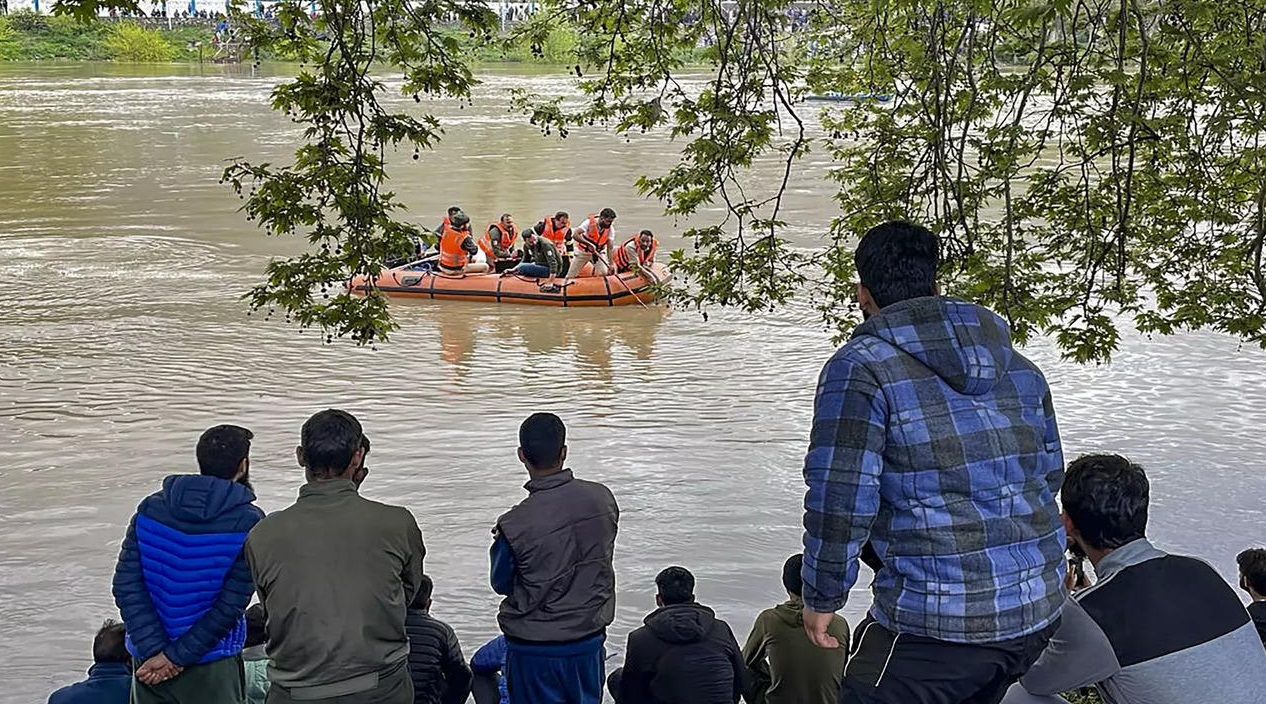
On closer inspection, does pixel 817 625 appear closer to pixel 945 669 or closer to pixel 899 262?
pixel 945 669

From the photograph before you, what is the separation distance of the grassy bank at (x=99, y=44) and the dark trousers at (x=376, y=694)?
272 ft

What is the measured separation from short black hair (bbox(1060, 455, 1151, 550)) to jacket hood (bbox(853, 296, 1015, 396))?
0.35m

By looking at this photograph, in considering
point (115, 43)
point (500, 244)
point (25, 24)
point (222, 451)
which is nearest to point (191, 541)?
point (222, 451)

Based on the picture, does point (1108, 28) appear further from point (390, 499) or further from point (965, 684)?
point (390, 499)

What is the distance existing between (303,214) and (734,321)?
13163 mm

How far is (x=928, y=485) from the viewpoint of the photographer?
2.81 m

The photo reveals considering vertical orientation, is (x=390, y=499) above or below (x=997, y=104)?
below

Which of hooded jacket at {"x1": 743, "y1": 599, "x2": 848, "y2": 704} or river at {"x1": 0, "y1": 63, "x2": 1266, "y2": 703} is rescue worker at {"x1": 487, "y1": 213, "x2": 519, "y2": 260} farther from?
hooded jacket at {"x1": 743, "y1": 599, "x2": 848, "y2": 704}

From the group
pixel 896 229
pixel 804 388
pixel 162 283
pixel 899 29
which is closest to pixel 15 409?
pixel 162 283

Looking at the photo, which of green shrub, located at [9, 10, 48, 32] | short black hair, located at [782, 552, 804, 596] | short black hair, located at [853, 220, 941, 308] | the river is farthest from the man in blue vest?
green shrub, located at [9, 10, 48, 32]

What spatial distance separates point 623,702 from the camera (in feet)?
16.3

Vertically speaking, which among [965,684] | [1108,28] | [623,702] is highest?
[1108,28]

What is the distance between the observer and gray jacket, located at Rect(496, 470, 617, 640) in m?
4.52

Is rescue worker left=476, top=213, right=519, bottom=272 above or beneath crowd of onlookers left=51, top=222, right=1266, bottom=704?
beneath
